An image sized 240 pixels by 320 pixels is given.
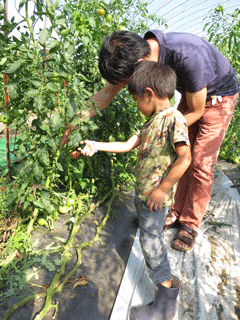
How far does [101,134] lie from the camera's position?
1897mm

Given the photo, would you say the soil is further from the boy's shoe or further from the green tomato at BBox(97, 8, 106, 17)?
the green tomato at BBox(97, 8, 106, 17)

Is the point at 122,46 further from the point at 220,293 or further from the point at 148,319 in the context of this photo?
the point at 220,293

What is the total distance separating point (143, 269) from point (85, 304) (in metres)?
0.40

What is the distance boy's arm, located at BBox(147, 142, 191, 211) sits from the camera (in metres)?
1.06

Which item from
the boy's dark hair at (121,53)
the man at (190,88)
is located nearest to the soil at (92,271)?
the man at (190,88)

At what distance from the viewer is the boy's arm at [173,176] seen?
41.6 inches

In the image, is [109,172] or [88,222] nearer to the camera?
[88,222]

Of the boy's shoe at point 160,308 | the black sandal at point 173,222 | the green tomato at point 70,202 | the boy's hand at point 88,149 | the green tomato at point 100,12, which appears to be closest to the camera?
the boy's shoe at point 160,308

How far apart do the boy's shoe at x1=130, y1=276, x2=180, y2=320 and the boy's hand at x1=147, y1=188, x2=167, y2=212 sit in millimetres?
373

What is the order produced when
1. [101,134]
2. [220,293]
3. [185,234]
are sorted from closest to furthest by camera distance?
[220,293] < [185,234] < [101,134]

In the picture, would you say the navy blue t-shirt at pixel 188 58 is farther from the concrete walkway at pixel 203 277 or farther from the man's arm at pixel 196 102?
the concrete walkway at pixel 203 277

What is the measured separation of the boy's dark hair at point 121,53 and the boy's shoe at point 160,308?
3.33ft

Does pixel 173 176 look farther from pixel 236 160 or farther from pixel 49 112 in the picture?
pixel 236 160

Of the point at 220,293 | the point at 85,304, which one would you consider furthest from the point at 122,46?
the point at 220,293
